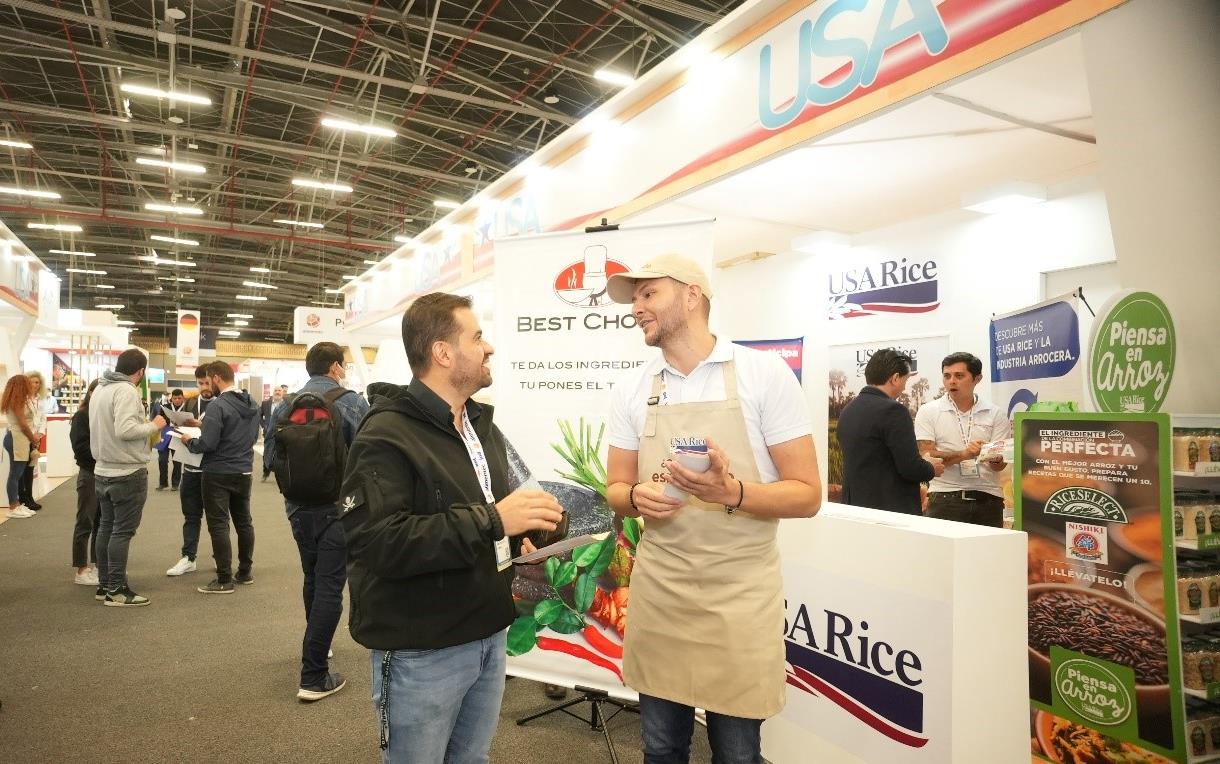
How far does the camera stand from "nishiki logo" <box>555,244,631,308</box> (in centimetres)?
302

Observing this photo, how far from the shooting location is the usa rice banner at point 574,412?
2.93 metres

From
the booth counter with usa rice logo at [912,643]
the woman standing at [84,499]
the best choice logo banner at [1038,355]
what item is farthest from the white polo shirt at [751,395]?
the woman standing at [84,499]

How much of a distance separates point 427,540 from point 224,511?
4.27 meters

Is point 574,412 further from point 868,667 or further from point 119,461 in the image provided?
point 119,461

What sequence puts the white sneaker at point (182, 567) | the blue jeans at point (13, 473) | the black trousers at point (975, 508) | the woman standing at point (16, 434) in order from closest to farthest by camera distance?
the black trousers at point (975, 508) → the white sneaker at point (182, 567) → the woman standing at point (16, 434) → the blue jeans at point (13, 473)

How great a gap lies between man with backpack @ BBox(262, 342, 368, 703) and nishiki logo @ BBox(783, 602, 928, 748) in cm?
193

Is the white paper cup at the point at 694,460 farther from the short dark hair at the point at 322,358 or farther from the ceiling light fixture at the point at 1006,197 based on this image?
the ceiling light fixture at the point at 1006,197

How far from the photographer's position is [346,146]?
13.3 metres

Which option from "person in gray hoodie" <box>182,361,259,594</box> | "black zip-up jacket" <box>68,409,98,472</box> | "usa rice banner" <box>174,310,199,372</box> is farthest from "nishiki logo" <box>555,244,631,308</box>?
"usa rice banner" <box>174,310,199,372</box>

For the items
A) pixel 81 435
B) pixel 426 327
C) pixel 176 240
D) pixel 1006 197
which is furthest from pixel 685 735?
pixel 176 240

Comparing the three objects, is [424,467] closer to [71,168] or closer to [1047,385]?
[1047,385]

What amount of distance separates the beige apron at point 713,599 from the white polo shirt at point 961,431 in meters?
2.97

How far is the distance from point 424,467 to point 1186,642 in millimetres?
2549

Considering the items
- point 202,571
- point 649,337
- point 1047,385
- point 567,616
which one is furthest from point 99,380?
point 1047,385
